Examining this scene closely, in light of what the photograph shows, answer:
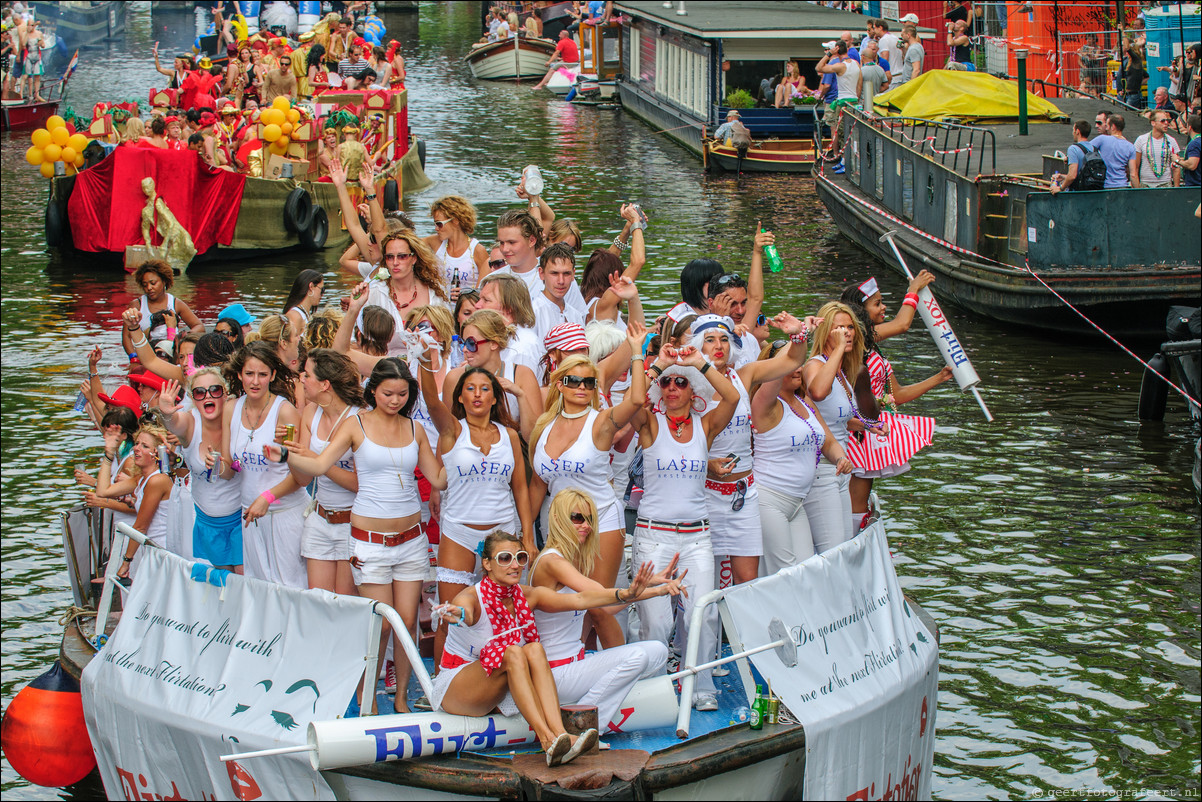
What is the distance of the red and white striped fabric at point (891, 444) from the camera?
802 centimetres

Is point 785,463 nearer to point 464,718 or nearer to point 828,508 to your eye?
point 828,508

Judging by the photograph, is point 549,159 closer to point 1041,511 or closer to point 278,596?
point 1041,511

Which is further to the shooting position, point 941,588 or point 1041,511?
point 1041,511

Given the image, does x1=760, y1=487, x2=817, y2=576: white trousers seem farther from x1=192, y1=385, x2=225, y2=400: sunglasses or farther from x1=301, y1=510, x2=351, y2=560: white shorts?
x1=192, y1=385, x2=225, y2=400: sunglasses

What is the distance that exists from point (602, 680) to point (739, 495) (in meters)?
1.33

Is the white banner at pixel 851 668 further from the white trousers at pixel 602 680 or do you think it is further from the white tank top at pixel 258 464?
the white tank top at pixel 258 464

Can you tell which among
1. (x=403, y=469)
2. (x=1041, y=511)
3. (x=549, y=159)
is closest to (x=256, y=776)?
(x=403, y=469)

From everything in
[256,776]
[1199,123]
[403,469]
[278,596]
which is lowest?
[256,776]

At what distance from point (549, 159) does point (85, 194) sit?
12.5 meters

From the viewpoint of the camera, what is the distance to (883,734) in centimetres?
657

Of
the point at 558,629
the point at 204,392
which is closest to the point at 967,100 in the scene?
the point at 204,392

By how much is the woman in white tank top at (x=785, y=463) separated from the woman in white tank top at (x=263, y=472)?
7.62 feet

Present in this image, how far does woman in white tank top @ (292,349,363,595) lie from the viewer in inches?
271

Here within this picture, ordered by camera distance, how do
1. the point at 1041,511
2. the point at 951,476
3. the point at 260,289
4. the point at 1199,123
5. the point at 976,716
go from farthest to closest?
the point at 260,289 → the point at 1199,123 → the point at 951,476 → the point at 1041,511 → the point at 976,716
